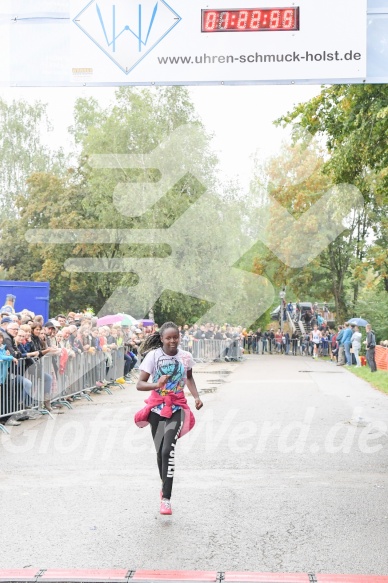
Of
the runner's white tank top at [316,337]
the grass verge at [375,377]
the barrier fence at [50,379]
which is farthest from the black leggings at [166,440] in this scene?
the runner's white tank top at [316,337]

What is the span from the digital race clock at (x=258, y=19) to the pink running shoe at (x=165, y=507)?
4611 millimetres

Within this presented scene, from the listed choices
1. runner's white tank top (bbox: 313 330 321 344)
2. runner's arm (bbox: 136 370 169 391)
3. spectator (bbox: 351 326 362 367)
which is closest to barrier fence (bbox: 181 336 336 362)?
runner's white tank top (bbox: 313 330 321 344)

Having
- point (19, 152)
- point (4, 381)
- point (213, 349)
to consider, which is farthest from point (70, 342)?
point (19, 152)

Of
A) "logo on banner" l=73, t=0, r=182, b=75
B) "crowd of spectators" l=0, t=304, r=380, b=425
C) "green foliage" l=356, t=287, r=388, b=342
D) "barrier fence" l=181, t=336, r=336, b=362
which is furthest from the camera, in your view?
"green foliage" l=356, t=287, r=388, b=342

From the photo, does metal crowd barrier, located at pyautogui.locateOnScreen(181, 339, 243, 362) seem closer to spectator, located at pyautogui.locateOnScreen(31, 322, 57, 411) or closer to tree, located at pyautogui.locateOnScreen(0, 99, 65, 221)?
spectator, located at pyautogui.locateOnScreen(31, 322, 57, 411)

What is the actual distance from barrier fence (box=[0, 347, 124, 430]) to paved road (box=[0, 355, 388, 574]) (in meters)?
0.56

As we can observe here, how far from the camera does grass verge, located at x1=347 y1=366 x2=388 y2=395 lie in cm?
2183

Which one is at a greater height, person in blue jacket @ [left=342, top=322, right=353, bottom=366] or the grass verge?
person in blue jacket @ [left=342, top=322, right=353, bottom=366]

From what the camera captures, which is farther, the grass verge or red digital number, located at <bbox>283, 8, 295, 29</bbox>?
the grass verge

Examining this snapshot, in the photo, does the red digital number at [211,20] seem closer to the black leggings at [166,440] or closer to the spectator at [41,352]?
the black leggings at [166,440]

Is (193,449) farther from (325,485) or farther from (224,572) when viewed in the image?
(224,572)

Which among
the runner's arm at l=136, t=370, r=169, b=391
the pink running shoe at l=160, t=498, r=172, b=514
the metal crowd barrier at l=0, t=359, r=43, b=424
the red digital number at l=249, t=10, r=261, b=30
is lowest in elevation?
the pink running shoe at l=160, t=498, r=172, b=514

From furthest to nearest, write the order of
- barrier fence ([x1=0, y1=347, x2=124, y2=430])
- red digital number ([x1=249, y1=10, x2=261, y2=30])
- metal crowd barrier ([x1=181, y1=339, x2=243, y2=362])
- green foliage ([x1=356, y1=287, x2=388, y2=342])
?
1. green foliage ([x1=356, y1=287, x2=388, y2=342])
2. metal crowd barrier ([x1=181, y1=339, x2=243, y2=362])
3. barrier fence ([x1=0, y1=347, x2=124, y2=430])
4. red digital number ([x1=249, y1=10, x2=261, y2=30])

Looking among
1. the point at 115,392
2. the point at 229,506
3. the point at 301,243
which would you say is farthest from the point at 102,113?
the point at 229,506
